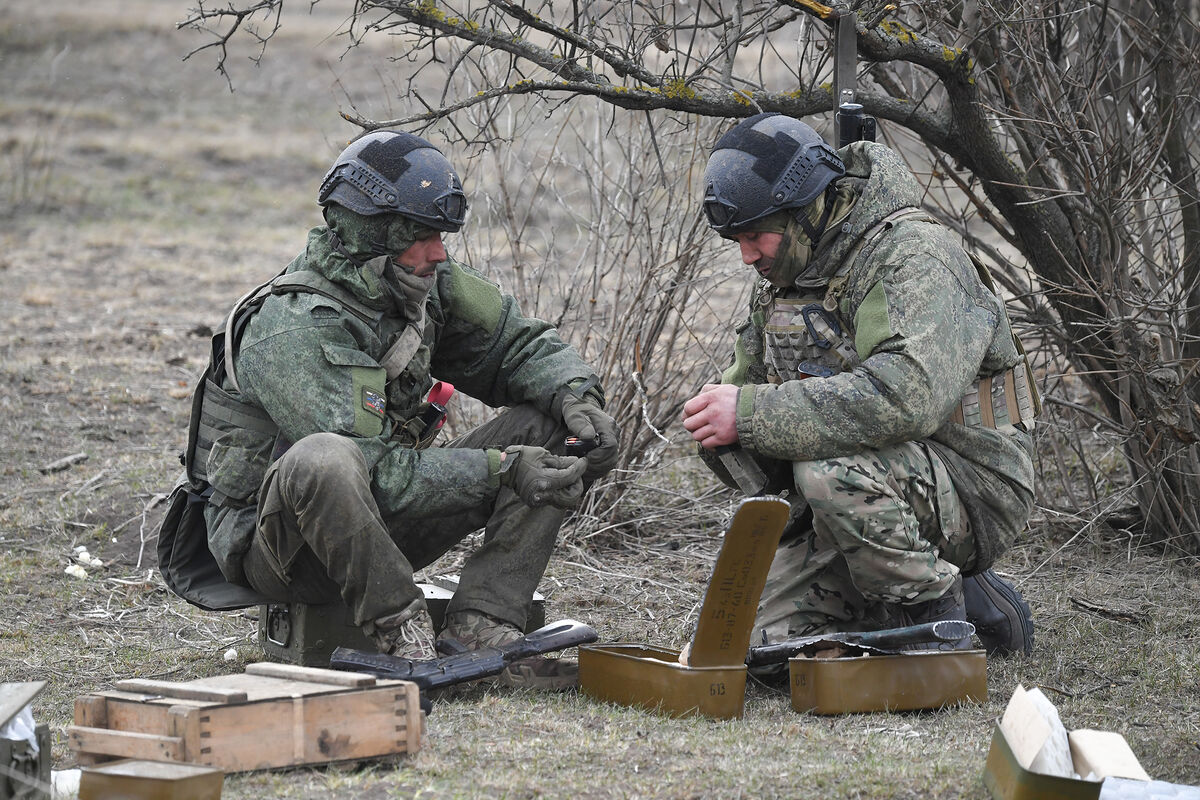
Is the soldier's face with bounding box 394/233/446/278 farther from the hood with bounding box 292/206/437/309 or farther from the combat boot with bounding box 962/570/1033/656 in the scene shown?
the combat boot with bounding box 962/570/1033/656

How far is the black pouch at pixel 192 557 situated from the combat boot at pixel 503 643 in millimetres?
650

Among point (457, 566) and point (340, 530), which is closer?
point (340, 530)

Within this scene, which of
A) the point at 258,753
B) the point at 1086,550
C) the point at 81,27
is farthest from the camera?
the point at 81,27

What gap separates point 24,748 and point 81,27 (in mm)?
24343

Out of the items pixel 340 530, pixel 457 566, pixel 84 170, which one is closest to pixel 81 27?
pixel 84 170

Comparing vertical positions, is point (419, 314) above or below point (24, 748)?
above

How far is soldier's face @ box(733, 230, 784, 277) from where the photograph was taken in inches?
162

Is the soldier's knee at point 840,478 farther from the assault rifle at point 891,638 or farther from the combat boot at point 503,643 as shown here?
the combat boot at point 503,643

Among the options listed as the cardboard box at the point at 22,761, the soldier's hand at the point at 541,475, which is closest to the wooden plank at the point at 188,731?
the cardboard box at the point at 22,761

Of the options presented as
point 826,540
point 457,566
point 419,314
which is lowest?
point 457,566

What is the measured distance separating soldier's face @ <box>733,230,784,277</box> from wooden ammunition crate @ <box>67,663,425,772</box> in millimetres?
1715

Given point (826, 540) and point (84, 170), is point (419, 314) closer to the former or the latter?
point (826, 540)

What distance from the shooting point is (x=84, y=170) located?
16.2m

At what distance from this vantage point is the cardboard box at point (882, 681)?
3701 millimetres
